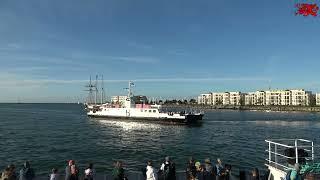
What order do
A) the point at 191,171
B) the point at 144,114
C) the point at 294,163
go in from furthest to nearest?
the point at 144,114 → the point at 191,171 → the point at 294,163

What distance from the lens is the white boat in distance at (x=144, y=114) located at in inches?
4446

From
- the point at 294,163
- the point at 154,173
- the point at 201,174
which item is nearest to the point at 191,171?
the point at 201,174

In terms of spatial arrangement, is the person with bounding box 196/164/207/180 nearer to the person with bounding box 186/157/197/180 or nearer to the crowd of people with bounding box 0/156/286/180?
the crowd of people with bounding box 0/156/286/180

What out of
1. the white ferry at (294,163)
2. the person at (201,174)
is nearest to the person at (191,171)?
the person at (201,174)

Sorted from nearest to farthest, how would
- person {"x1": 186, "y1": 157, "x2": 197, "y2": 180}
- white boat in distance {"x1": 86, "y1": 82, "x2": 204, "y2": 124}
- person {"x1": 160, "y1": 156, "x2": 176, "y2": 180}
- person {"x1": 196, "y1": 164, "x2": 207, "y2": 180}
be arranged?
person {"x1": 186, "y1": 157, "x2": 197, "y2": 180} → person {"x1": 196, "y1": 164, "x2": 207, "y2": 180} → person {"x1": 160, "y1": 156, "x2": 176, "y2": 180} → white boat in distance {"x1": 86, "y1": 82, "x2": 204, "y2": 124}

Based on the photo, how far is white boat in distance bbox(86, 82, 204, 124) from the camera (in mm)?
112938

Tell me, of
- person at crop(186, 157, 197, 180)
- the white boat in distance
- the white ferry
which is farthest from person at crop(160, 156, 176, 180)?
the white boat in distance

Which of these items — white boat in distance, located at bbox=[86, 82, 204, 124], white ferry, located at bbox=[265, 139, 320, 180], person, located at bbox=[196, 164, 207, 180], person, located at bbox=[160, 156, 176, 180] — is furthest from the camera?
white boat in distance, located at bbox=[86, 82, 204, 124]

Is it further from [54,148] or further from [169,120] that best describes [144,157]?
[169,120]

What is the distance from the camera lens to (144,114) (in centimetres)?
12262

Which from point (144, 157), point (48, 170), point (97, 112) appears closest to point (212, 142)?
point (144, 157)

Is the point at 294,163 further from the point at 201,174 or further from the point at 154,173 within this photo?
the point at 154,173

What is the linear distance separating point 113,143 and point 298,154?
51.8 meters

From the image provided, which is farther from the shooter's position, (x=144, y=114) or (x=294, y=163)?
(x=144, y=114)
